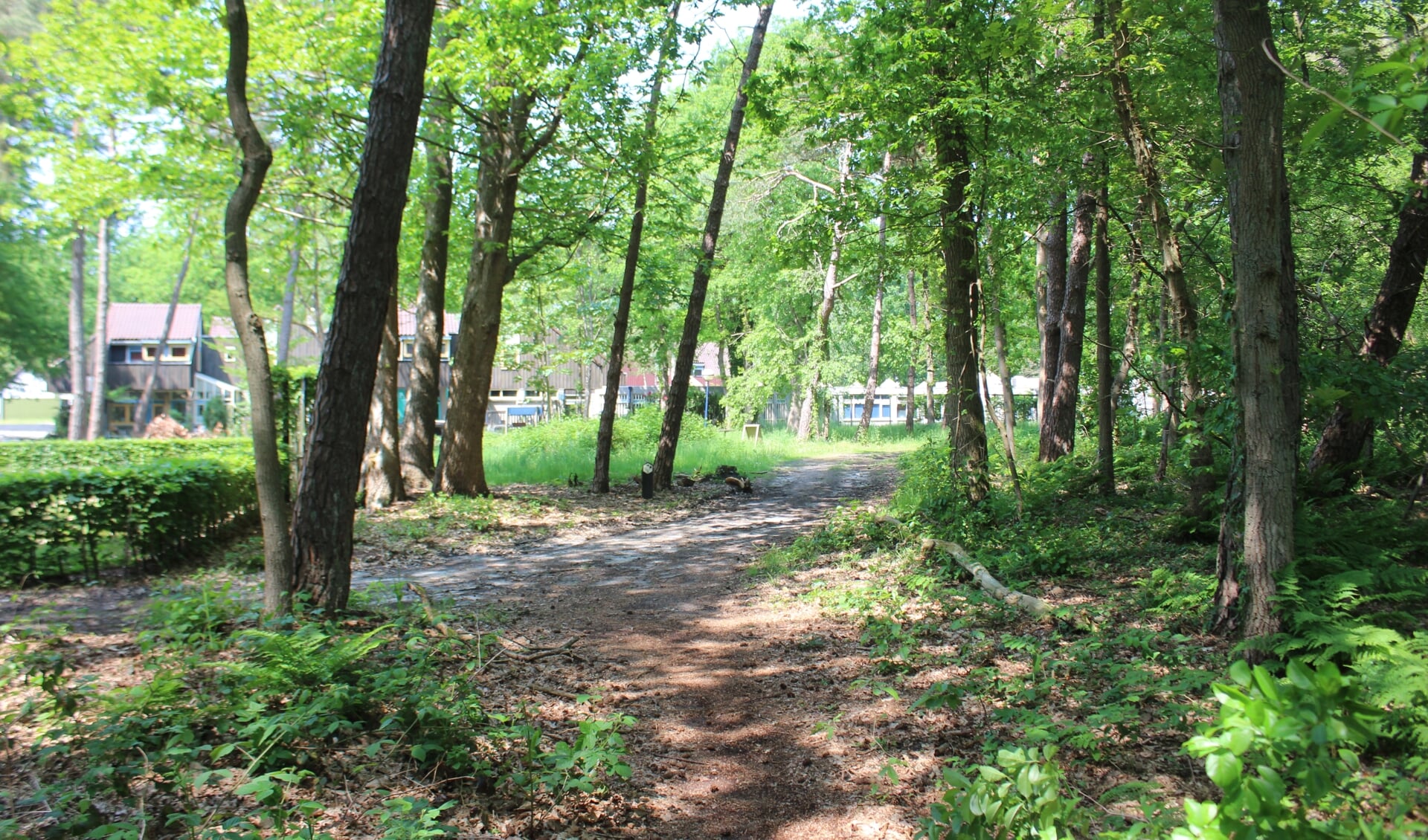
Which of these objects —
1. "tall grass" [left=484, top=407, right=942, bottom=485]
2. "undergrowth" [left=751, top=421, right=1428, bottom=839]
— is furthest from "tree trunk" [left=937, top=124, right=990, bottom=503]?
"tall grass" [left=484, top=407, right=942, bottom=485]

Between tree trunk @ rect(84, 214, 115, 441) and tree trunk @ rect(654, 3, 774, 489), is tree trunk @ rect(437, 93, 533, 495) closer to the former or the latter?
tree trunk @ rect(654, 3, 774, 489)

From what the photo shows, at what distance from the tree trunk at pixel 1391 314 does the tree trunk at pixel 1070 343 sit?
13.9 feet

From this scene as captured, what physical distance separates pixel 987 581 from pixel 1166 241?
3.36m

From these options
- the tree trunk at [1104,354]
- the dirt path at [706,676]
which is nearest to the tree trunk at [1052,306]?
the tree trunk at [1104,354]

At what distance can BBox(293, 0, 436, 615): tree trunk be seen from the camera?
5.74 metres

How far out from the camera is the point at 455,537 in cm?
1125

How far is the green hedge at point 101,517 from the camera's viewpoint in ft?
25.2

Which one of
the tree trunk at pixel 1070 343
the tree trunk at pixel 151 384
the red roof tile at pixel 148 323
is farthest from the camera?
the red roof tile at pixel 148 323

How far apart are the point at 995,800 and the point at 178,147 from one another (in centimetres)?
1502

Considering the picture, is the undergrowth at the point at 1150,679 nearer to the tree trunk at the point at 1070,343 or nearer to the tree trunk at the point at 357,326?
the tree trunk at the point at 357,326

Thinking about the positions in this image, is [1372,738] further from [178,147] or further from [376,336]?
[178,147]

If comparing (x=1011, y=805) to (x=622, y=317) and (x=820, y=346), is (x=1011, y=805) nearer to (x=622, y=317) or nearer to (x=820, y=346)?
(x=622, y=317)

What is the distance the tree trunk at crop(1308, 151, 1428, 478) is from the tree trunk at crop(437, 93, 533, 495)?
11.6 meters

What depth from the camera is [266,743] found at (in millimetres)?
3707
